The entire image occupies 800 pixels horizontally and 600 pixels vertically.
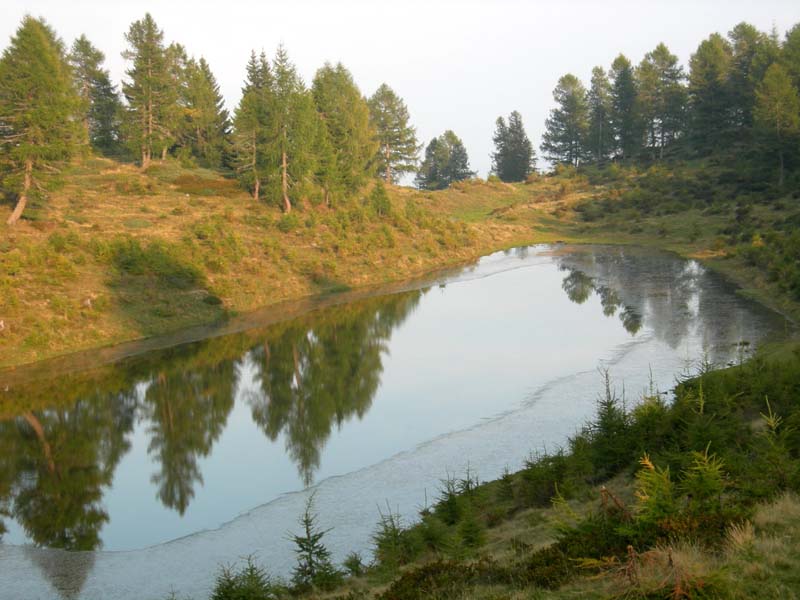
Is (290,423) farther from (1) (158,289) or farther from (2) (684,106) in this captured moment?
(2) (684,106)

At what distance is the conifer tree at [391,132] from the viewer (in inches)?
4090

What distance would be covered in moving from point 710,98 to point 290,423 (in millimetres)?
94636

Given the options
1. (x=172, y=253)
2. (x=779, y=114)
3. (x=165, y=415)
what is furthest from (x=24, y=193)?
(x=779, y=114)

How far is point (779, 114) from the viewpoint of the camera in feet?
234

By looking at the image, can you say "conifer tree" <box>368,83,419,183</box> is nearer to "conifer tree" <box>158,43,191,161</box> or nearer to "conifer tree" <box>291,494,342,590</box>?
"conifer tree" <box>158,43,191,161</box>

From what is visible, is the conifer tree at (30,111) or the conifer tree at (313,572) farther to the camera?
the conifer tree at (30,111)

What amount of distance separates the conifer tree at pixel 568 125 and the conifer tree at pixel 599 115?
106cm

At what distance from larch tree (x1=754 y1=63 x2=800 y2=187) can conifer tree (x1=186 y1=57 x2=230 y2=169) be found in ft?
194

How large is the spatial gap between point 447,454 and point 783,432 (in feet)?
33.7

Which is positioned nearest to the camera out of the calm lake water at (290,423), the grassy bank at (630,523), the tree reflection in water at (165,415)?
the grassy bank at (630,523)

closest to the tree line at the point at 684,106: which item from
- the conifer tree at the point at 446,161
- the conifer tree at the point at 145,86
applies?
the conifer tree at the point at 446,161

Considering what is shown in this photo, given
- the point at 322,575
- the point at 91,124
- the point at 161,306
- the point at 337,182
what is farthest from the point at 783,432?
the point at 91,124

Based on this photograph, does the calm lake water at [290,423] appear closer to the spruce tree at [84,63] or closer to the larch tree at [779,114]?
the larch tree at [779,114]

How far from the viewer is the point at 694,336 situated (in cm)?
3297
